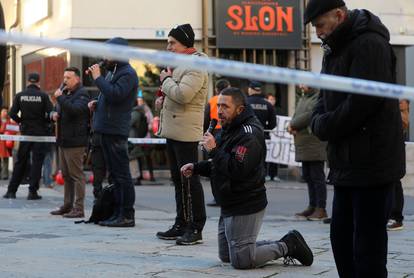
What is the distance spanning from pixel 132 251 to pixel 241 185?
4.22ft

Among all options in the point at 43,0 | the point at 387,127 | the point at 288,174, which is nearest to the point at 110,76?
the point at 387,127

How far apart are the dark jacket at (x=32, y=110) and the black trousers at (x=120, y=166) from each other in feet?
13.6

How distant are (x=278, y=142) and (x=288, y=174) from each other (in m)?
1.62

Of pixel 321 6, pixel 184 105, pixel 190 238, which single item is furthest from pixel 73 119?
pixel 321 6

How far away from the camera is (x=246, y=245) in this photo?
17.1ft

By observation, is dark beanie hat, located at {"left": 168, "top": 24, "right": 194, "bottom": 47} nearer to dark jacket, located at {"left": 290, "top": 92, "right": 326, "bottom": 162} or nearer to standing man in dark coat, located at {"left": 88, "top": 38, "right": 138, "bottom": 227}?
standing man in dark coat, located at {"left": 88, "top": 38, "right": 138, "bottom": 227}

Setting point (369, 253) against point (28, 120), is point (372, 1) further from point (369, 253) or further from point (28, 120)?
point (369, 253)

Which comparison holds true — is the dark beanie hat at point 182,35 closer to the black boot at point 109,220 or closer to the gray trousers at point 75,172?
the black boot at point 109,220

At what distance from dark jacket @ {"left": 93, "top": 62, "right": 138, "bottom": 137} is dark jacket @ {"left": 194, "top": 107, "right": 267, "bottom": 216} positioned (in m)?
2.14

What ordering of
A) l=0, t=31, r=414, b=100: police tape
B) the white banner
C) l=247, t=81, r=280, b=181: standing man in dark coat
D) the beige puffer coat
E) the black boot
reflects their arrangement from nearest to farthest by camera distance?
l=0, t=31, r=414, b=100: police tape, the beige puffer coat, the black boot, l=247, t=81, r=280, b=181: standing man in dark coat, the white banner

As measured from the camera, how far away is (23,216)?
28.5ft

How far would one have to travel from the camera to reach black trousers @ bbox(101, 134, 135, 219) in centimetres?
737

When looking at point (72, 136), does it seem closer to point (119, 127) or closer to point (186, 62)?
point (119, 127)

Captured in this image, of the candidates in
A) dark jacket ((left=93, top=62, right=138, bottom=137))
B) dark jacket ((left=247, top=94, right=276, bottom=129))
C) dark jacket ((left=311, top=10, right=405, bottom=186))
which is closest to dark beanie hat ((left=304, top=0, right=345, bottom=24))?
dark jacket ((left=311, top=10, right=405, bottom=186))
